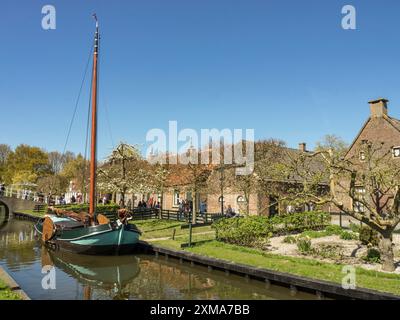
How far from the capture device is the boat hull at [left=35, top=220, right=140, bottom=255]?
58.4 feet

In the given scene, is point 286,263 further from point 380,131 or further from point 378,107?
point 378,107

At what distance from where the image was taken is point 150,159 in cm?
3909

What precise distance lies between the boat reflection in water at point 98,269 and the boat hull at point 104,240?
374 millimetres

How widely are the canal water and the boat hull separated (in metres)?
0.38

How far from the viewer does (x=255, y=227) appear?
17984mm

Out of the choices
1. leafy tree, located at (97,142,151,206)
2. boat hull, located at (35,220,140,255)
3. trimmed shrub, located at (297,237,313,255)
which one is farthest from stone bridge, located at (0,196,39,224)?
trimmed shrub, located at (297,237,313,255)

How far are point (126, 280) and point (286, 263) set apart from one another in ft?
19.1

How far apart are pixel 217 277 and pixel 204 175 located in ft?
47.7

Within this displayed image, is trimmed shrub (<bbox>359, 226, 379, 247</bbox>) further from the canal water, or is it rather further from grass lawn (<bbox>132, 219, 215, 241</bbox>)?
grass lawn (<bbox>132, 219, 215, 241</bbox>)

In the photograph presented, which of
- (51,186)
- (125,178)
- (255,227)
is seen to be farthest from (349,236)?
(51,186)

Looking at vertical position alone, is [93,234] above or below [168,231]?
above

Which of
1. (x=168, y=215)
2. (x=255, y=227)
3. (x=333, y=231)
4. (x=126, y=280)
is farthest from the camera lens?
(x=168, y=215)
